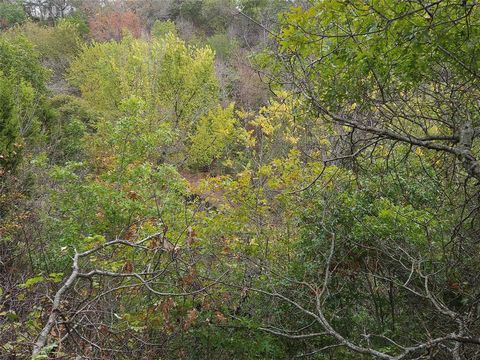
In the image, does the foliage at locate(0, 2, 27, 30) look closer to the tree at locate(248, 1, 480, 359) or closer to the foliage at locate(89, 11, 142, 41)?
the foliage at locate(89, 11, 142, 41)

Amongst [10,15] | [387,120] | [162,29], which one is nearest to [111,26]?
[162,29]

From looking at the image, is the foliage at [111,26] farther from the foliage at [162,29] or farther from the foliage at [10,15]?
the foliage at [10,15]

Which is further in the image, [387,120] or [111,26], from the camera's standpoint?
[111,26]

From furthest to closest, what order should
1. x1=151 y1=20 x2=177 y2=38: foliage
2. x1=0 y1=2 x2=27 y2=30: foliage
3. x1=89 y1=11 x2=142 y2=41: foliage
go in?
x1=0 y1=2 x2=27 y2=30: foliage, x1=89 y1=11 x2=142 y2=41: foliage, x1=151 y1=20 x2=177 y2=38: foliage

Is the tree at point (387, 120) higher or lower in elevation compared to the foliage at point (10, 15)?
lower

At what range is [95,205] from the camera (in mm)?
7836

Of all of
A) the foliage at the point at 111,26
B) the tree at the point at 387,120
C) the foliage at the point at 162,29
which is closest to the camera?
the tree at the point at 387,120

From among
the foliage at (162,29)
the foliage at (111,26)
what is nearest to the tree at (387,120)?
the foliage at (162,29)

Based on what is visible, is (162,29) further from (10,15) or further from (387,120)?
(387,120)

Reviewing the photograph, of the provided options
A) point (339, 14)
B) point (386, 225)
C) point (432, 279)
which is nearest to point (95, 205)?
point (386, 225)

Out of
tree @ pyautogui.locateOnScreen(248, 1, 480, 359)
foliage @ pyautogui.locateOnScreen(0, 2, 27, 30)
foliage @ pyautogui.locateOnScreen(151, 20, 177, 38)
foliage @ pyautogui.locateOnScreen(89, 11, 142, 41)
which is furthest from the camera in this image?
foliage @ pyautogui.locateOnScreen(0, 2, 27, 30)

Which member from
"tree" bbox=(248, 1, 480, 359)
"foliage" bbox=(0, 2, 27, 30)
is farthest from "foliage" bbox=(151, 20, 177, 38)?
"tree" bbox=(248, 1, 480, 359)

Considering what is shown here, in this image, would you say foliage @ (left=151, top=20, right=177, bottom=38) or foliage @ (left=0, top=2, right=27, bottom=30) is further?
foliage @ (left=0, top=2, right=27, bottom=30)

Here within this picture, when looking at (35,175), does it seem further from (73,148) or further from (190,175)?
(190,175)
